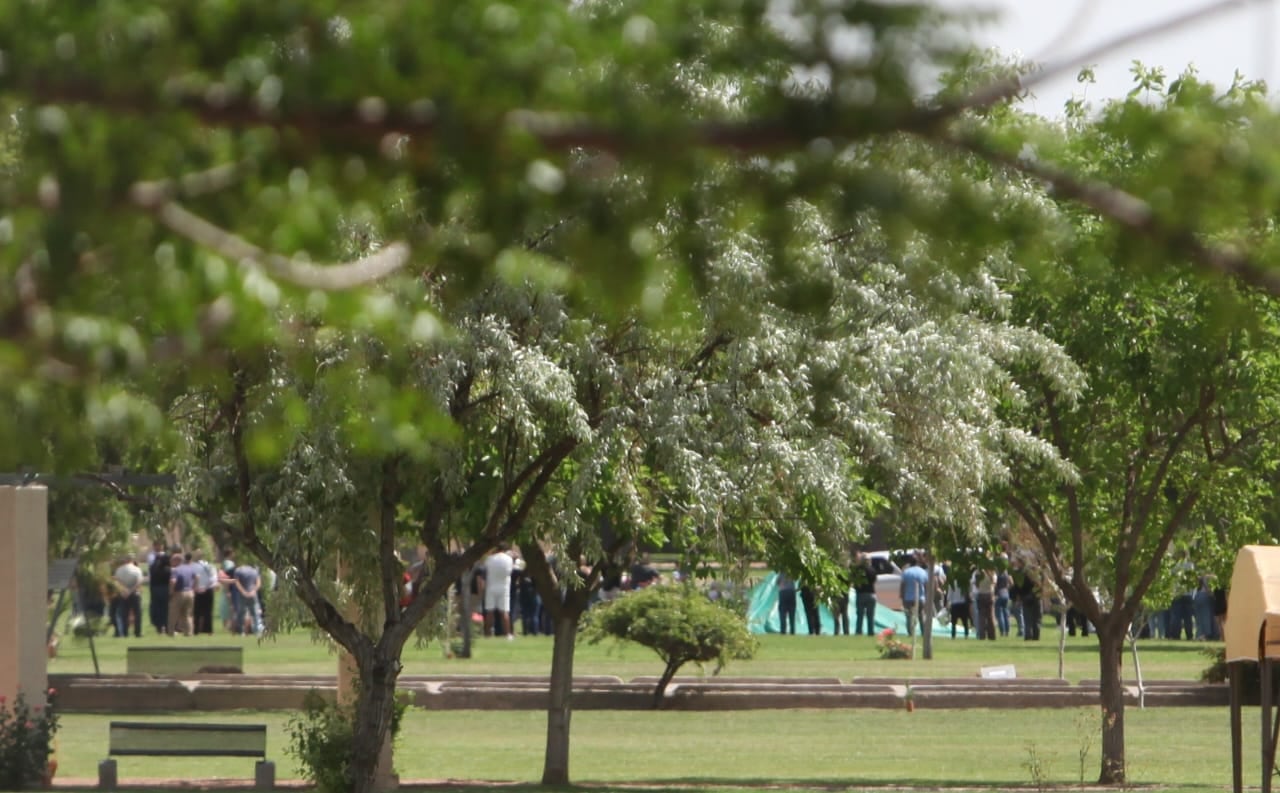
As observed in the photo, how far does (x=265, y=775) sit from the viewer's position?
18562mm

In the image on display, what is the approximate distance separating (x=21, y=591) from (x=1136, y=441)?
10.2 metres

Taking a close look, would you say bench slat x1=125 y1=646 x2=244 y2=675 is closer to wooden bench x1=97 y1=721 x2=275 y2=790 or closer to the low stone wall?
the low stone wall

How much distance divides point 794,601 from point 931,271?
3474cm

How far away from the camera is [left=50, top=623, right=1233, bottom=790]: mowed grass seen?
757 inches

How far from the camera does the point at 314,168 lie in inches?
125

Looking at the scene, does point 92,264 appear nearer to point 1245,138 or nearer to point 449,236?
point 449,236

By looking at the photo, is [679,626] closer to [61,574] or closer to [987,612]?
[61,574]

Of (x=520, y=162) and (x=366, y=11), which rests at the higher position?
(x=366, y=11)

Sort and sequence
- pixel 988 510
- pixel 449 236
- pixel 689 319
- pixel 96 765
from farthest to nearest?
pixel 96 765, pixel 988 510, pixel 689 319, pixel 449 236

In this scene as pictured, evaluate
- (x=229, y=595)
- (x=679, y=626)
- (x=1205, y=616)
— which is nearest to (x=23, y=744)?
(x=679, y=626)

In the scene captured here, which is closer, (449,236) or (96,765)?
(449,236)

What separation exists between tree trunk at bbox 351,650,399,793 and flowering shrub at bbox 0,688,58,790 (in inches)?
163

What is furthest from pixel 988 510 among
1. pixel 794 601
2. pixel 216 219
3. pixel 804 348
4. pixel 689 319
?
pixel 794 601

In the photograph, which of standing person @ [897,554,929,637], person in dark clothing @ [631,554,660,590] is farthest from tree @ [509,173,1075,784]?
person in dark clothing @ [631,554,660,590]
